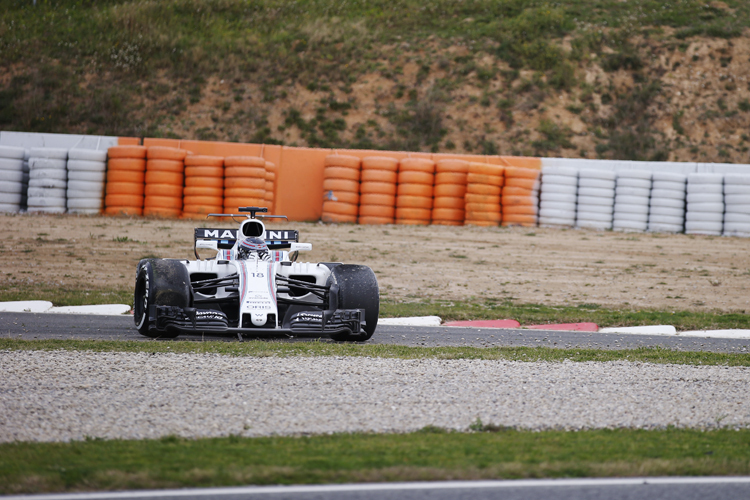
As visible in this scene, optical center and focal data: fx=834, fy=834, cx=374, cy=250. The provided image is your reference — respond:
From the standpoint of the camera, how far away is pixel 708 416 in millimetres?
6691

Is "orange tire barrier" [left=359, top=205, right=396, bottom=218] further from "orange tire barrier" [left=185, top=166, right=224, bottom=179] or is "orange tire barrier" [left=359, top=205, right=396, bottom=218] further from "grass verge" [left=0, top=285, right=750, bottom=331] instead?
"grass verge" [left=0, top=285, right=750, bottom=331]

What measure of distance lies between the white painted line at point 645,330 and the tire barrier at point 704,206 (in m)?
11.0

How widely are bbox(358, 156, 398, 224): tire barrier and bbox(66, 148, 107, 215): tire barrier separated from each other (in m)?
7.22

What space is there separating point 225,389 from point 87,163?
17.5m

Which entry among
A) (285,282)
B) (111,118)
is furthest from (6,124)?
(285,282)

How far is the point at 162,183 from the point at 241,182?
2.17 m

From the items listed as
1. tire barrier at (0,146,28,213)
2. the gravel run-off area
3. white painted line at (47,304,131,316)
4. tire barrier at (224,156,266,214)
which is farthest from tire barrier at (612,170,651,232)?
tire barrier at (0,146,28,213)

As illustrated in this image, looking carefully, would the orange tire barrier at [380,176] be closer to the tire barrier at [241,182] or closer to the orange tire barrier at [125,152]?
the tire barrier at [241,182]

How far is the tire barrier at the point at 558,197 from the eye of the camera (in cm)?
2345

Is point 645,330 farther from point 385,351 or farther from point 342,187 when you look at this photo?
point 342,187

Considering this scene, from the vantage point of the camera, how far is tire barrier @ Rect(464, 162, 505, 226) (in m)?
23.2

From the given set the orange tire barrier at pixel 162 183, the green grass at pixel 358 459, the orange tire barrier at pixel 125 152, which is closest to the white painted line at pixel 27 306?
the green grass at pixel 358 459

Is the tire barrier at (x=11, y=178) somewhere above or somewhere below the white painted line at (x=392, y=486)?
above

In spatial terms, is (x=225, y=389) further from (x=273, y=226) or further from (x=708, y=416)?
(x=273, y=226)
